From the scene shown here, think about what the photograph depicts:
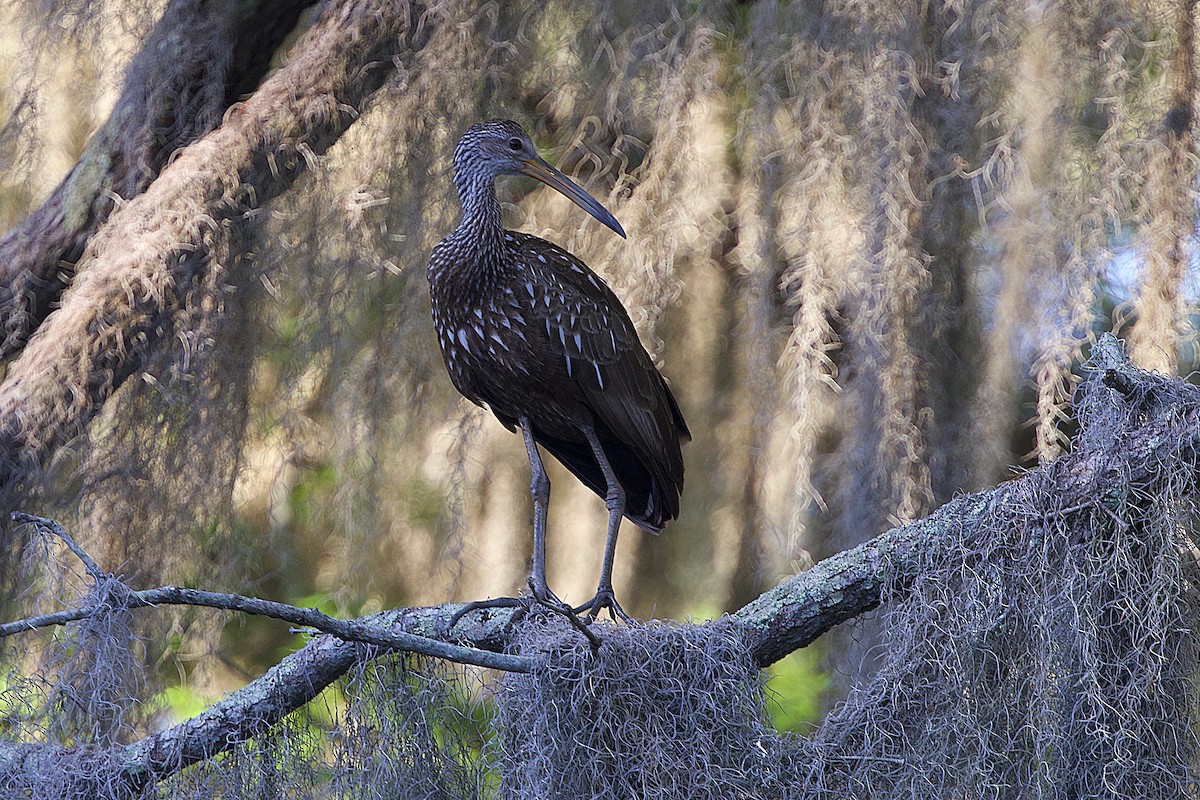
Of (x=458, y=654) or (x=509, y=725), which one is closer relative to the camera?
(x=458, y=654)

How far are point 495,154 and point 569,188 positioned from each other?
196mm

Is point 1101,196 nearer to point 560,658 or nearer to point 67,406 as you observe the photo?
point 560,658

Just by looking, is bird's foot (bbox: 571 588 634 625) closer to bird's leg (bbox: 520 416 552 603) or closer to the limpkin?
the limpkin

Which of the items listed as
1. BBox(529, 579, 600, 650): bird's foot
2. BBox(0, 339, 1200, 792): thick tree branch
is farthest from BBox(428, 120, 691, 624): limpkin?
BBox(529, 579, 600, 650): bird's foot

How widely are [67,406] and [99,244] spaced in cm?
42

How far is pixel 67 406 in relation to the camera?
2.82m

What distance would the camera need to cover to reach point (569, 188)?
2883 mm

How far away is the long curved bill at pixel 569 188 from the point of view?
273cm

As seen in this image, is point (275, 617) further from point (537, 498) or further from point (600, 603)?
point (537, 498)

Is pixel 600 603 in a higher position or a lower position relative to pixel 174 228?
lower

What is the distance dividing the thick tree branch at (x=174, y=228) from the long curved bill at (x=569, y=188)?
411 millimetres

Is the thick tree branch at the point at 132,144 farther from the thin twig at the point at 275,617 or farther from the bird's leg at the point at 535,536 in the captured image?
the thin twig at the point at 275,617

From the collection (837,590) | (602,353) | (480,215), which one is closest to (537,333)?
(602,353)

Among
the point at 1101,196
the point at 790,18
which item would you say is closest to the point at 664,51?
the point at 790,18
